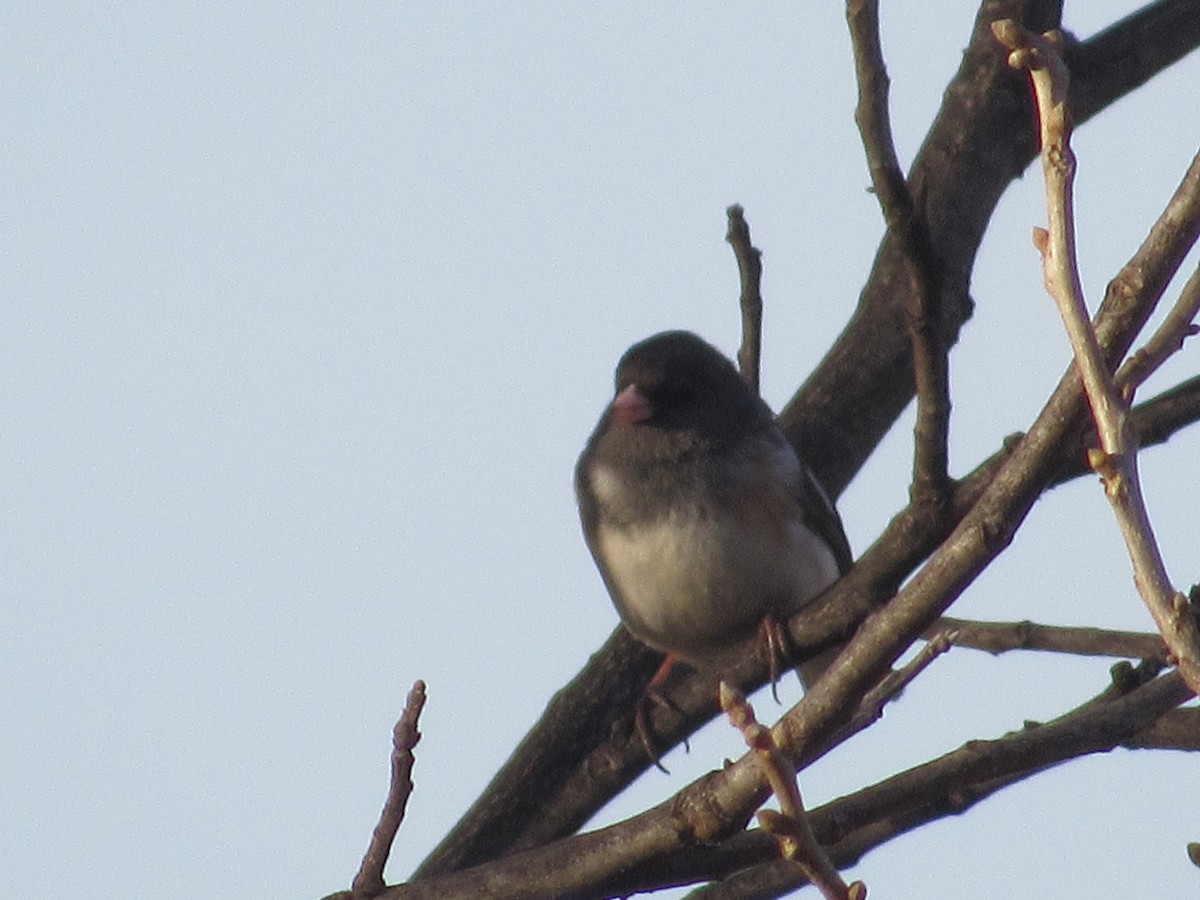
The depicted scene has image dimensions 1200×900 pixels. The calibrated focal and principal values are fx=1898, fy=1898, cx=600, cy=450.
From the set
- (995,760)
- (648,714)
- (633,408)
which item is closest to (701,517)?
(633,408)

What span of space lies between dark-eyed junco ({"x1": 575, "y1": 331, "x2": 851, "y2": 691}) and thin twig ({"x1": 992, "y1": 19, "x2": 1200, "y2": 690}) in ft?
7.86

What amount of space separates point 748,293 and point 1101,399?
2.66 m

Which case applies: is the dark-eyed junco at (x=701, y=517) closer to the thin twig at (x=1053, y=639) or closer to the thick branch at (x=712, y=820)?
the thin twig at (x=1053, y=639)

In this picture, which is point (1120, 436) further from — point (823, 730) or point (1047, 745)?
point (1047, 745)

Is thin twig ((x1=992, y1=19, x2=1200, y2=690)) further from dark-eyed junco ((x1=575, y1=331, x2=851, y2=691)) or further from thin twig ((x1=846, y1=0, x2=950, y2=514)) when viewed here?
dark-eyed junco ((x1=575, y1=331, x2=851, y2=691))

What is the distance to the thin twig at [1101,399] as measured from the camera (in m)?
1.80

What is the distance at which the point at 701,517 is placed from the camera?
14.5 feet

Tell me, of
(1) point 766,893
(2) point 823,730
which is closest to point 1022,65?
(2) point 823,730

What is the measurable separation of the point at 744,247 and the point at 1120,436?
2.62 m

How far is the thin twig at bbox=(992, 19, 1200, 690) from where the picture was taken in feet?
5.89

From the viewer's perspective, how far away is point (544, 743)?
4211 mm

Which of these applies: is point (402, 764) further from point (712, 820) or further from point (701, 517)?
point (701, 517)

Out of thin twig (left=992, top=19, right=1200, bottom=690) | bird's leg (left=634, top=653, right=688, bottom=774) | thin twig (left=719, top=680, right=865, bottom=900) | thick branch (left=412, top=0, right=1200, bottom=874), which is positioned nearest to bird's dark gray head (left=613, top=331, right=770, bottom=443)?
thick branch (left=412, top=0, right=1200, bottom=874)

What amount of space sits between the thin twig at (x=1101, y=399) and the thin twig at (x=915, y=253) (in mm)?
929
